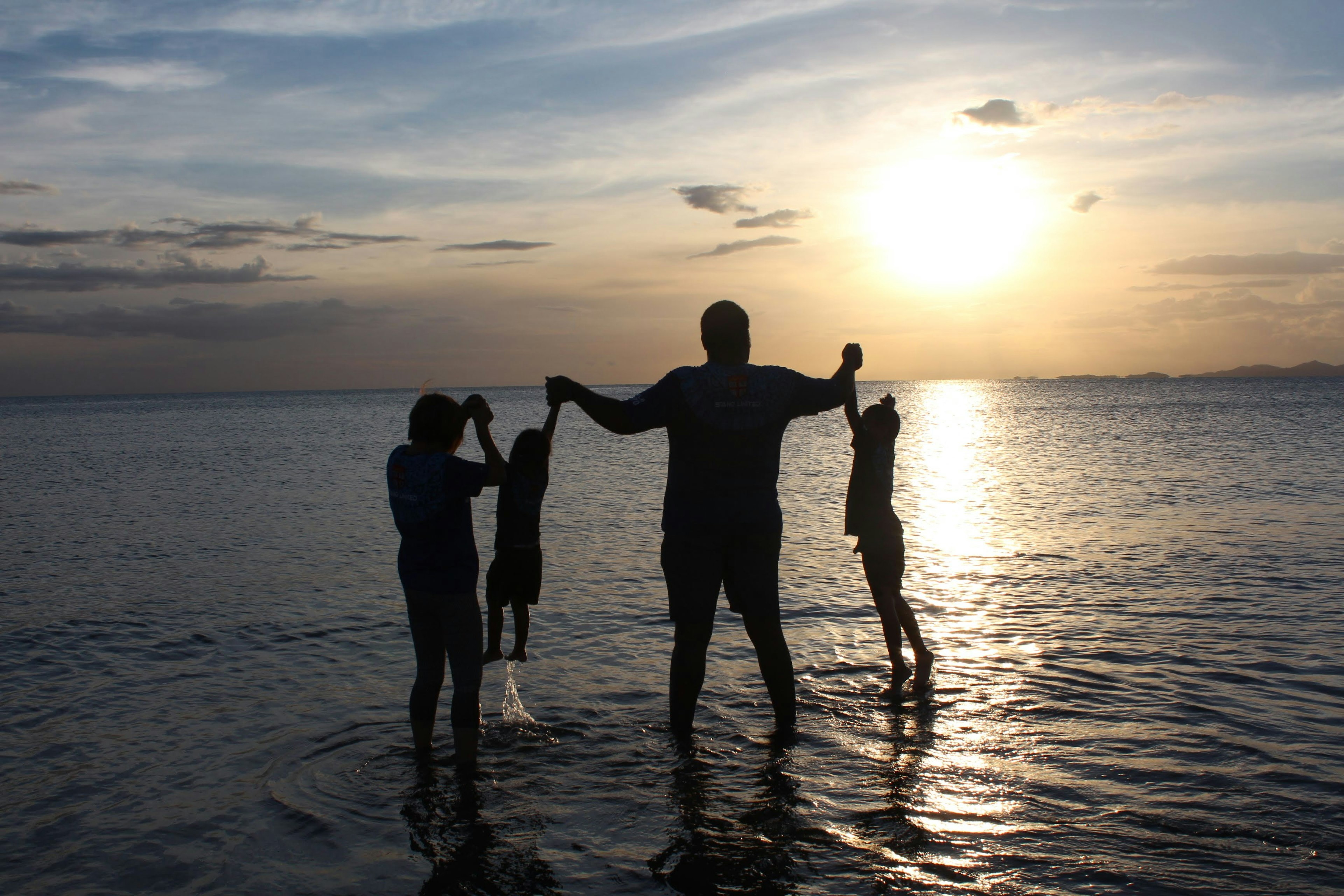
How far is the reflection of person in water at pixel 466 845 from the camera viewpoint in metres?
3.97

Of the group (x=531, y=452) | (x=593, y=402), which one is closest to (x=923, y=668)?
(x=531, y=452)

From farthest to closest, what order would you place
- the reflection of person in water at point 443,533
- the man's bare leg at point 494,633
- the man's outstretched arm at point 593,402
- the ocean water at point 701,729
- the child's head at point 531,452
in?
the man's bare leg at point 494,633 → the child's head at point 531,452 → the reflection of person in water at point 443,533 → the man's outstretched arm at point 593,402 → the ocean water at point 701,729

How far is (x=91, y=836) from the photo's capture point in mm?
4605

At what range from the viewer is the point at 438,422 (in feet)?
15.7

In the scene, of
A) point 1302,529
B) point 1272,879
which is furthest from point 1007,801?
point 1302,529

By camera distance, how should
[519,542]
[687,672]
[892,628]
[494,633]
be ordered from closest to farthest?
[687,672] < [519,542] < [494,633] < [892,628]

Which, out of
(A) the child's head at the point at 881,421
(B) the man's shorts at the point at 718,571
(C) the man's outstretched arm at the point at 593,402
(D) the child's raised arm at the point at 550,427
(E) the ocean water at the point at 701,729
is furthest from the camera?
(A) the child's head at the point at 881,421

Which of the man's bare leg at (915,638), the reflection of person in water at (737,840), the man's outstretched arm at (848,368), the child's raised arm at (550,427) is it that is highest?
the man's outstretched arm at (848,368)

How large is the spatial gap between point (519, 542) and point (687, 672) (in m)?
1.58

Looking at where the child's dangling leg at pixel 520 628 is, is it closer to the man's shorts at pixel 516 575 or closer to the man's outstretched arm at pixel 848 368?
the man's shorts at pixel 516 575

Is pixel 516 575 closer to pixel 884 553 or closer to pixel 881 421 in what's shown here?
pixel 884 553

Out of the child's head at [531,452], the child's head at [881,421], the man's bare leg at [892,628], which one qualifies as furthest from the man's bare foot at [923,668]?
the child's head at [531,452]

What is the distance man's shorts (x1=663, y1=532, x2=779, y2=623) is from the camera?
495 centimetres

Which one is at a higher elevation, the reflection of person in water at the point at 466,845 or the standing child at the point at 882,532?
the standing child at the point at 882,532
